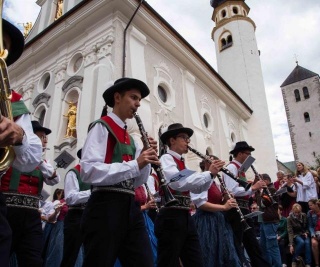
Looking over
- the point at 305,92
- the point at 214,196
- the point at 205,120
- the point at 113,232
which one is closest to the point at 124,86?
the point at 113,232

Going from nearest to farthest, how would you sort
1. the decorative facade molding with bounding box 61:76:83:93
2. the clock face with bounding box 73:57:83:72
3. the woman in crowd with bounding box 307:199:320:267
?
the woman in crowd with bounding box 307:199:320:267 < the decorative facade molding with bounding box 61:76:83:93 < the clock face with bounding box 73:57:83:72

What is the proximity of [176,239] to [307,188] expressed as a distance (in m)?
6.13

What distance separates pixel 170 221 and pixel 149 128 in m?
8.43

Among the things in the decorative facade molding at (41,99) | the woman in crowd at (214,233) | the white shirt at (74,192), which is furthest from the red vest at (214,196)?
the decorative facade molding at (41,99)

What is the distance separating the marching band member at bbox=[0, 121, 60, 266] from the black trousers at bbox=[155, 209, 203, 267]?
1.36 m

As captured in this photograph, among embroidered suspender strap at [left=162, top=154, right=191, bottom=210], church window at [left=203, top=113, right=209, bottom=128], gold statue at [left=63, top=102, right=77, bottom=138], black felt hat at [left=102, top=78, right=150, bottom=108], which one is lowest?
embroidered suspender strap at [left=162, top=154, right=191, bottom=210]

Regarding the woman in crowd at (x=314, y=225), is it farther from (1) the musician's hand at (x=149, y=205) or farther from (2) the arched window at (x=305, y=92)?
(2) the arched window at (x=305, y=92)

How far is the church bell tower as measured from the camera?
2381cm

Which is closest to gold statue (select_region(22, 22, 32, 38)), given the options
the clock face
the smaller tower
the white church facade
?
the white church facade

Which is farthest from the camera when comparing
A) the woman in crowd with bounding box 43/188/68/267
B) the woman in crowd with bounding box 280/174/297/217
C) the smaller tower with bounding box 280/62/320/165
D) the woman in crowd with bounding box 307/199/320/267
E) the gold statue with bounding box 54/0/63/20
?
the smaller tower with bounding box 280/62/320/165

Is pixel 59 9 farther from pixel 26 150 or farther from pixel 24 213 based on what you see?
pixel 26 150

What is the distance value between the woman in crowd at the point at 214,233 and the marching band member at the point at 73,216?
5.98 feet

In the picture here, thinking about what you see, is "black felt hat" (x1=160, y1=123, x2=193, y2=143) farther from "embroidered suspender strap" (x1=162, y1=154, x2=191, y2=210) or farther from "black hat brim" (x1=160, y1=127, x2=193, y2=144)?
"embroidered suspender strap" (x1=162, y1=154, x2=191, y2=210)

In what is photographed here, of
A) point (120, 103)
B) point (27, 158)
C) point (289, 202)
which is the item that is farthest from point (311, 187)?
point (27, 158)
